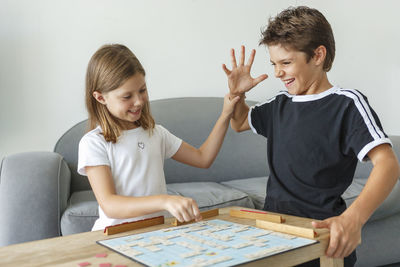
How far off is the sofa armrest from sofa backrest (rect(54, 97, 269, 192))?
0.59 m

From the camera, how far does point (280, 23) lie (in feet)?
3.80

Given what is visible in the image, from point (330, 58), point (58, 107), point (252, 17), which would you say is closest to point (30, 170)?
point (58, 107)

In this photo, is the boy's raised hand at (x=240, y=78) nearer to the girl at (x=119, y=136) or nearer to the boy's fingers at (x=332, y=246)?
the girl at (x=119, y=136)

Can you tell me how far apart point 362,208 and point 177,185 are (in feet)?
A: 4.51

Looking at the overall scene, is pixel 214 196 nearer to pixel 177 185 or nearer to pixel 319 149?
pixel 177 185

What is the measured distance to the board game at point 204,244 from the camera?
2.14ft

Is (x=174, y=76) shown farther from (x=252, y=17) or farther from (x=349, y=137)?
(x=349, y=137)

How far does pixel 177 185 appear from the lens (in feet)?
7.12

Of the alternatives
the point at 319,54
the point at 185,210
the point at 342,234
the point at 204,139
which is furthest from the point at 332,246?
the point at 204,139

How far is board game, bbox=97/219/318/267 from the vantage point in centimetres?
65

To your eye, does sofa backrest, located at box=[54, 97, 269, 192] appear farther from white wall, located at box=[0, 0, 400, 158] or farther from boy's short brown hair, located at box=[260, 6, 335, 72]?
boy's short brown hair, located at box=[260, 6, 335, 72]

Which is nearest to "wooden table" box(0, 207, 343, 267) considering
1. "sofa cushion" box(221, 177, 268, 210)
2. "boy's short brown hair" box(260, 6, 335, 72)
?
"boy's short brown hair" box(260, 6, 335, 72)

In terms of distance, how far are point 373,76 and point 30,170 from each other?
2.56 meters

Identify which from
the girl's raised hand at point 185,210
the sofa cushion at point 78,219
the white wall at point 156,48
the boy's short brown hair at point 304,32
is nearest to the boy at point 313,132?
the boy's short brown hair at point 304,32
